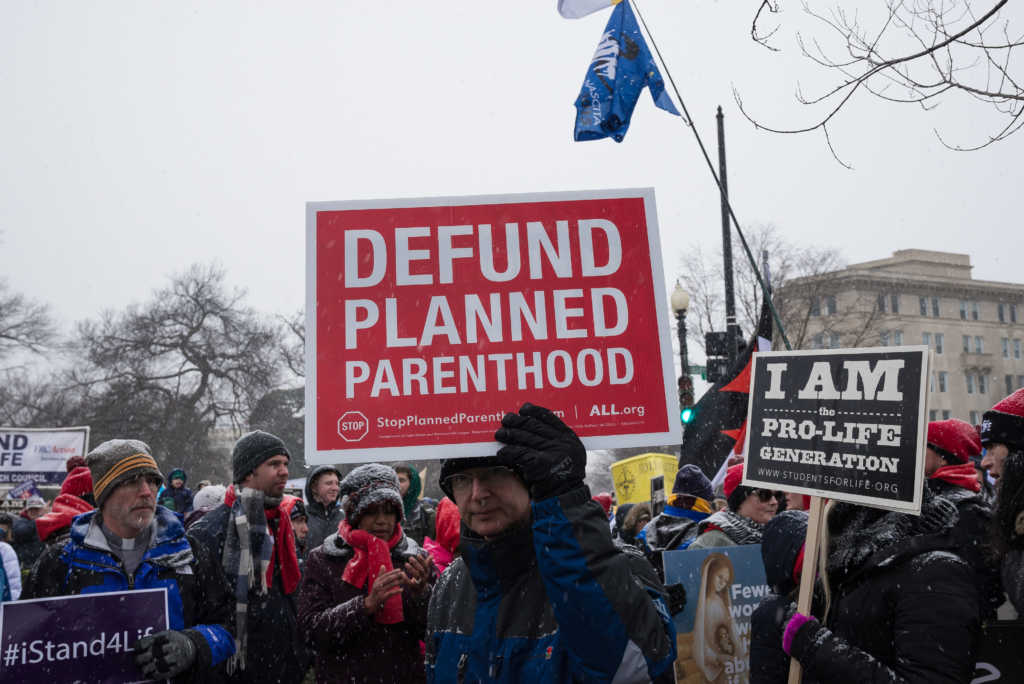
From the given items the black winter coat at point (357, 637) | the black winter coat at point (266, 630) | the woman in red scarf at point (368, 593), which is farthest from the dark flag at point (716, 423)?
the black winter coat at point (357, 637)

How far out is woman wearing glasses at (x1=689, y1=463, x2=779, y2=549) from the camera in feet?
17.6

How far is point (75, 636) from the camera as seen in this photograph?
3529 millimetres

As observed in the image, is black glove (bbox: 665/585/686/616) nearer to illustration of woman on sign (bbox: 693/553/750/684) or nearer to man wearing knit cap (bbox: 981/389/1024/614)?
illustration of woman on sign (bbox: 693/553/750/684)

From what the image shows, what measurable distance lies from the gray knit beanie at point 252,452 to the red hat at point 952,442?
3380mm

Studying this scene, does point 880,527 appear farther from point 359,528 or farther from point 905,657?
point 359,528

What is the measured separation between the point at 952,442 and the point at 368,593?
2795 millimetres

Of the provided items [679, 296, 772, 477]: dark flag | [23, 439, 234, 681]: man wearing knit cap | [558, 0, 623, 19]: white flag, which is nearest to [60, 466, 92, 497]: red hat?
[23, 439, 234, 681]: man wearing knit cap

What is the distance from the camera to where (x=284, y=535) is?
17.2ft

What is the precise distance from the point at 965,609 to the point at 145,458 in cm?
344

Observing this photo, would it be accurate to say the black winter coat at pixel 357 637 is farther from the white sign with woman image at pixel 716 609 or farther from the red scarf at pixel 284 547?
the white sign with woman image at pixel 716 609

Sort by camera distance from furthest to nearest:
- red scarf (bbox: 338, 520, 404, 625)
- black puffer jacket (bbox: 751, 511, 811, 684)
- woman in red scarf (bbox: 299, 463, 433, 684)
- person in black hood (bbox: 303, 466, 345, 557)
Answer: person in black hood (bbox: 303, 466, 345, 557)
red scarf (bbox: 338, 520, 404, 625)
woman in red scarf (bbox: 299, 463, 433, 684)
black puffer jacket (bbox: 751, 511, 811, 684)

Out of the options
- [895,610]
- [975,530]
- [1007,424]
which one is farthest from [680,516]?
[895,610]

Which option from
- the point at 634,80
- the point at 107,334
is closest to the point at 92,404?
the point at 107,334

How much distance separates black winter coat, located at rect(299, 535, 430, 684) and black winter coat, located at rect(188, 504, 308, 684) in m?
0.57
